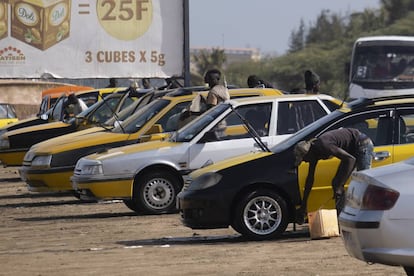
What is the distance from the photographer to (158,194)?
16109 mm

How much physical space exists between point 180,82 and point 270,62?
7683cm

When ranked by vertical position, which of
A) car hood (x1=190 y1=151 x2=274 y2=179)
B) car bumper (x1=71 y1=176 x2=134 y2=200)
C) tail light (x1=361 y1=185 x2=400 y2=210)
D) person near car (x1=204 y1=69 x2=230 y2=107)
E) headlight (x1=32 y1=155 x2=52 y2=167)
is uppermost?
person near car (x1=204 y1=69 x2=230 y2=107)

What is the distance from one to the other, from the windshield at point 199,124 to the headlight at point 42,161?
319cm

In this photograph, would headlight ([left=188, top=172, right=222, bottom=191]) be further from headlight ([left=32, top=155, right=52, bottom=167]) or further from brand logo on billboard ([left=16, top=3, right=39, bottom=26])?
brand logo on billboard ([left=16, top=3, right=39, bottom=26])

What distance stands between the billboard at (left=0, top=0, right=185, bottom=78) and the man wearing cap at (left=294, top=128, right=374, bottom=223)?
48.3 feet

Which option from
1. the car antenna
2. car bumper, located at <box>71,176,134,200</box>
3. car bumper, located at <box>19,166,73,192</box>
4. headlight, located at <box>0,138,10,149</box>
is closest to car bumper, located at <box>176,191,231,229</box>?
the car antenna

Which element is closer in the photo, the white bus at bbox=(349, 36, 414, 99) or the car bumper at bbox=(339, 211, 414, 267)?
the car bumper at bbox=(339, 211, 414, 267)

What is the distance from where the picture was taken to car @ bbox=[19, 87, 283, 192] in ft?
57.4

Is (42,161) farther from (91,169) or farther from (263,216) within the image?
(263,216)

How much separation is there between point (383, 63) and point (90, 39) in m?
13.2

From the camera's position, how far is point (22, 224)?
16203 millimetres

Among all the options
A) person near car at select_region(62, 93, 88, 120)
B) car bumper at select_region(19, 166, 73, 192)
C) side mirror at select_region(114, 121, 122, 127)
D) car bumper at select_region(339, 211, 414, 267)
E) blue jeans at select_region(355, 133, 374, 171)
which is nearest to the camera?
car bumper at select_region(339, 211, 414, 267)

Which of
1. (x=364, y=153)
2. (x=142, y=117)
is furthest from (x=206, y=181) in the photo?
(x=142, y=117)

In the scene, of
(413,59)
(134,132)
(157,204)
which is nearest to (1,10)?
(134,132)
